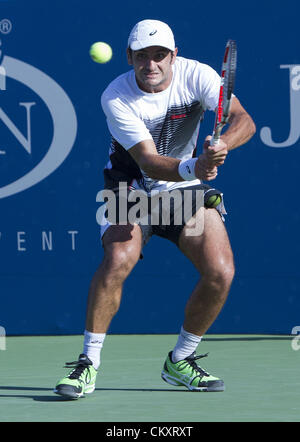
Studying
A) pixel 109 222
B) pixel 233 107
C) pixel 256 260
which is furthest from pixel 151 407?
pixel 256 260

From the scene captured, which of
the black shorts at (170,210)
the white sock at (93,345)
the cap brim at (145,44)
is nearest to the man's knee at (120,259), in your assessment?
the black shorts at (170,210)

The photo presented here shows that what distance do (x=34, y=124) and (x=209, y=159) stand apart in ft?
9.73

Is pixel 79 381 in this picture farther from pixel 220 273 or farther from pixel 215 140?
pixel 215 140

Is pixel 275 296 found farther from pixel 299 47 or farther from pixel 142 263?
pixel 299 47

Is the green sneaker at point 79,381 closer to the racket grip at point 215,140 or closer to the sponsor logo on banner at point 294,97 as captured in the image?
the racket grip at point 215,140

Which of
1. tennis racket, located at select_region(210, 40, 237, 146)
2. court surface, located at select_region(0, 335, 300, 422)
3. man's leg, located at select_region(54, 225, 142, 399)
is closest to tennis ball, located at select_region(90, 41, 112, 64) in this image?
court surface, located at select_region(0, 335, 300, 422)

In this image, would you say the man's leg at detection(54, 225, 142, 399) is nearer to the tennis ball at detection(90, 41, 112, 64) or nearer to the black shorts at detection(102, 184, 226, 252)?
the black shorts at detection(102, 184, 226, 252)

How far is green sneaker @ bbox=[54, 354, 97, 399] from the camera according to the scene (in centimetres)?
400

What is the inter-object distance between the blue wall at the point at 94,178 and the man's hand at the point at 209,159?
2.60 m

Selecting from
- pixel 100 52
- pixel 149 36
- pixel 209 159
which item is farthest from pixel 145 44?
pixel 100 52

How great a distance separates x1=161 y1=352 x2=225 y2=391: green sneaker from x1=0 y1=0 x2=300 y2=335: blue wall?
2.13 meters

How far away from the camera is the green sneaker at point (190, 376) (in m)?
4.25

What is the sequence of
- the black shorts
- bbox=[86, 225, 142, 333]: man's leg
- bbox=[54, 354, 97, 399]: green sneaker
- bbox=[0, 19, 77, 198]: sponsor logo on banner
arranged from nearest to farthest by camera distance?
1. bbox=[54, 354, 97, 399]: green sneaker
2. bbox=[86, 225, 142, 333]: man's leg
3. the black shorts
4. bbox=[0, 19, 77, 198]: sponsor logo on banner

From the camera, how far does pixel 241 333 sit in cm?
657
